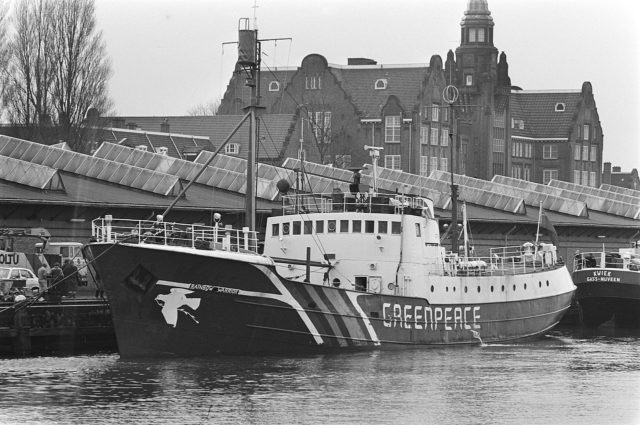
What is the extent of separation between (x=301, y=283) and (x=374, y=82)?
262 feet

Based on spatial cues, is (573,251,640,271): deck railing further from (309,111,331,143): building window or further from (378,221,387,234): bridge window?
(309,111,331,143): building window

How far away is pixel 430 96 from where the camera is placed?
A: 123 meters

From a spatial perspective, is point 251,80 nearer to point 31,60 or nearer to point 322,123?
point 31,60

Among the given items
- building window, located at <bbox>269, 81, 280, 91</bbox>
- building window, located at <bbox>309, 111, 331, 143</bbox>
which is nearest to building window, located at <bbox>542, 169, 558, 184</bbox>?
building window, located at <bbox>269, 81, 280, 91</bbox>

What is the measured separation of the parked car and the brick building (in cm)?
5071

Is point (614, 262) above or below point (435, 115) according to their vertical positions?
below

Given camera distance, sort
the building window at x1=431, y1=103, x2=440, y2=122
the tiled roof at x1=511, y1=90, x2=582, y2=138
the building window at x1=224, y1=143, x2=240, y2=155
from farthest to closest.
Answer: the tiled roof at x1=511, y1=90, x2=582, y2=138, the building window at x1=431, y1=103, x2=440, y2=122, the building window at x1=224, y1=143, x2=240, y2=155

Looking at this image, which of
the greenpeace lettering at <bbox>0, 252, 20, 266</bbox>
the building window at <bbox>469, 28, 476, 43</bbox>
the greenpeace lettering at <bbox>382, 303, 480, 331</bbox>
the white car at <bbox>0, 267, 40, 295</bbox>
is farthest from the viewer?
the building window at <bbox>469, 28, 476, 43</bbox>

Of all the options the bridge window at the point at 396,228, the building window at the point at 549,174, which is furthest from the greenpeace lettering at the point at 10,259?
the building window at the point at 549,174

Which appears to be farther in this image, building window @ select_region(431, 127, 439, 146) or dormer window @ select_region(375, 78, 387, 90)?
building window @ select_region(431, 127, 439, 146)

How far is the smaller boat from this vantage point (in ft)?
219

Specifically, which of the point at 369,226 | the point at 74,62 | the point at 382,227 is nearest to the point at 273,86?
the point at 74,62

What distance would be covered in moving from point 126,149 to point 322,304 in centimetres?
3733

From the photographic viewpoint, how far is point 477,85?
141 metres
